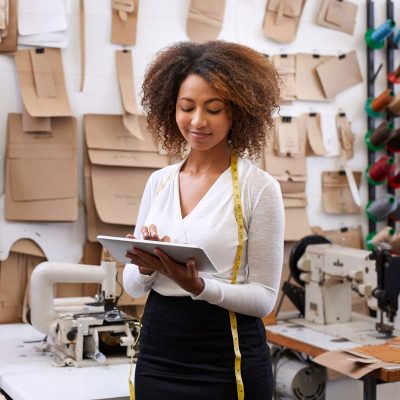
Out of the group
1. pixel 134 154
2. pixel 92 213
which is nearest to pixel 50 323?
pixel 92 213

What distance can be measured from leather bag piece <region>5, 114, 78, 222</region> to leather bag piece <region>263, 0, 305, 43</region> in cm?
115

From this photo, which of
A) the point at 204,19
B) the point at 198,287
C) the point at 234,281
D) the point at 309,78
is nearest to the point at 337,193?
the point at 309,78

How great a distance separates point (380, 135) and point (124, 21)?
57.7 inches

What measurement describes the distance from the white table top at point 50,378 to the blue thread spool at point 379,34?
237cm

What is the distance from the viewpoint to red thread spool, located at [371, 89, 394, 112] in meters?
3.75

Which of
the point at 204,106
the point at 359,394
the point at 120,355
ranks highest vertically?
the point at 204,106

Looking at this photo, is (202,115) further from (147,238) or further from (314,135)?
(314,135)

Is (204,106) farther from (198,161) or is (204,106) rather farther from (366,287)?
(366,287)

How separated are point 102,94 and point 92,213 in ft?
1.78

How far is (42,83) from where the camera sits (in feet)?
10.1

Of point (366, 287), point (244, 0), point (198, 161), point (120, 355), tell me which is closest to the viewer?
point (198, 161)

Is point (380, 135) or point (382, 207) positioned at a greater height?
point (380, 135)

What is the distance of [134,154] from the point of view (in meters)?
3.27

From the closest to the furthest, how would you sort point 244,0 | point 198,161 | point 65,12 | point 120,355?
point 198,161
point 120,355
point 65,12
point 244,0
